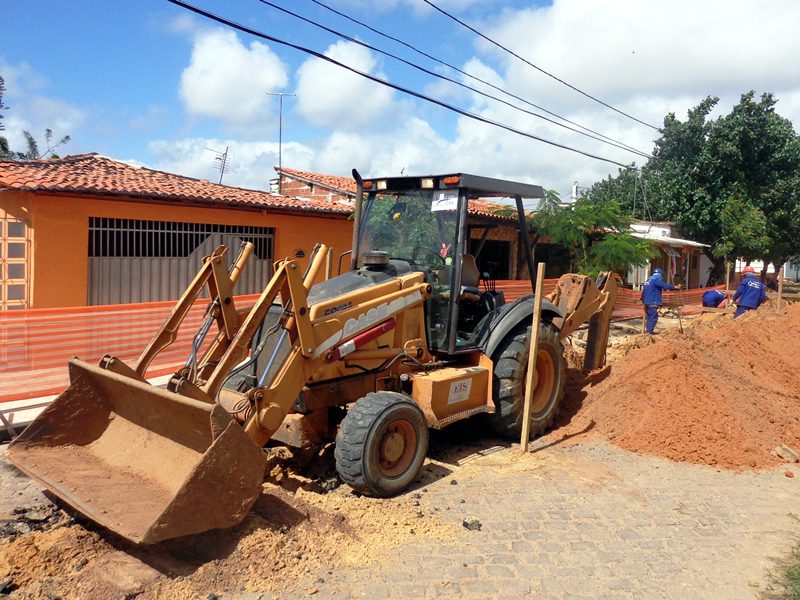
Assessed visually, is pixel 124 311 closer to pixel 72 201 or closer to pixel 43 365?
pixel 43 365

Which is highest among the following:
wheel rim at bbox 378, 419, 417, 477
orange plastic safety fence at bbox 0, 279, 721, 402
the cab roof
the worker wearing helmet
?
the cab roof

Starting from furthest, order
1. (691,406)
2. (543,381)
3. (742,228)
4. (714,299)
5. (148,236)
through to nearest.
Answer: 1. (742,228)
2. (714,299)
3. (148,236)
4. (543,381)
5. (691,406)

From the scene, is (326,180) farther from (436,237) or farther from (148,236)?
(436,237)

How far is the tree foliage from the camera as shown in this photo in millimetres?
23766

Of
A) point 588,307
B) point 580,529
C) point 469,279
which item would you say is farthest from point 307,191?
point 580,529

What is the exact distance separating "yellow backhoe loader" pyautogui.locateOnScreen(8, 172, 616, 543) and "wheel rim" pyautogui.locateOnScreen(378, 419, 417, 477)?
0.02m

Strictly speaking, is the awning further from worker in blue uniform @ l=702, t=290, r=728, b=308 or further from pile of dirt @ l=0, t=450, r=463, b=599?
pile of dirt @ l=0, t=450, r=463, b=599

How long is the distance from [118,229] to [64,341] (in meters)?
4.37

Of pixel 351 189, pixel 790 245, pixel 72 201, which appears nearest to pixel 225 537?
pixel 72 201

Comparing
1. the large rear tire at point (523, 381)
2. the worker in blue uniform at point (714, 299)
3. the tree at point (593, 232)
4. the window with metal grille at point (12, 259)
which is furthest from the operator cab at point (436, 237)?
the worker in blue uniform at point (714, 299)

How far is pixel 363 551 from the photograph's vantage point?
4.02m

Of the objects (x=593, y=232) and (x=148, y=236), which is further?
(x=593, y=232)

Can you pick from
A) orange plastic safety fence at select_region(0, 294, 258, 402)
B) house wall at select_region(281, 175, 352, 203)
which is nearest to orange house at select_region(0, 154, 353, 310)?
orange plastic safety fence at select_region(0, 294, 258, 402)

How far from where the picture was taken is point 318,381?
198 inches
